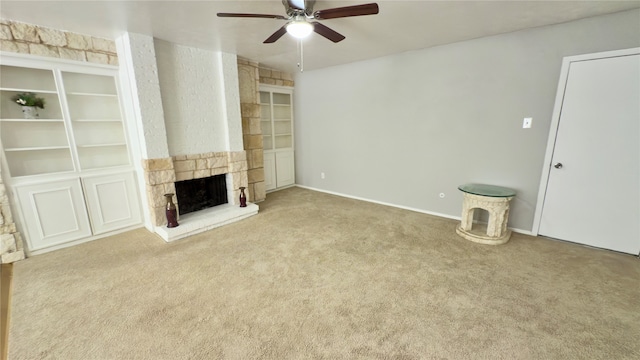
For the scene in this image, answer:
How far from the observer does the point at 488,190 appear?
3.12 meters

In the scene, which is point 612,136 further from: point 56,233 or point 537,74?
point 56,233

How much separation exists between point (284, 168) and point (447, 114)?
3.31 meters

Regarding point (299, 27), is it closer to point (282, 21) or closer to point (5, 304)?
point (282, 21)

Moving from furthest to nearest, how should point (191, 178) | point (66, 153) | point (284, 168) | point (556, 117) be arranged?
point (284, 168) → point (191, 178) → point (66, 153) → point (556, 117)

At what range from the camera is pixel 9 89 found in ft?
8.39

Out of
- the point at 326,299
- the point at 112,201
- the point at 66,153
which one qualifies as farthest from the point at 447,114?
the point at 66,153

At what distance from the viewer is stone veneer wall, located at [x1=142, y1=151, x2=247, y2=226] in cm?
317

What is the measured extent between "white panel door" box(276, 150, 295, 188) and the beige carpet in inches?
91.5

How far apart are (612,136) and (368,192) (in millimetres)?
3033

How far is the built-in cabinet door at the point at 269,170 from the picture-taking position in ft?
16.9

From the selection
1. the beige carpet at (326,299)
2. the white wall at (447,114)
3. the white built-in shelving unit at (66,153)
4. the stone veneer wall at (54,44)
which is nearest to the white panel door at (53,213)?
the white built-in shelving unit at (66,153)

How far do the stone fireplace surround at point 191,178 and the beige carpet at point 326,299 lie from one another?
0.80 feet

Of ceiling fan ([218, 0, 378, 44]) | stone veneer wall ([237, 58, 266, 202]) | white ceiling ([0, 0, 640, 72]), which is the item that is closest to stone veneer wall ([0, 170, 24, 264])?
white ceiling ([0, 0, 640, 72])

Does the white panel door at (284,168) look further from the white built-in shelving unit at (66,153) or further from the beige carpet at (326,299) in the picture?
the white built-in shelving unit at (66,153)
